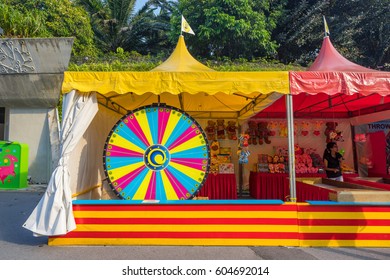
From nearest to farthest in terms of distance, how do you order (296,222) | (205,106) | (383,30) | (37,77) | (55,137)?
(296,222)
(205,106)
(37,77)
(55,137)
(383,30)

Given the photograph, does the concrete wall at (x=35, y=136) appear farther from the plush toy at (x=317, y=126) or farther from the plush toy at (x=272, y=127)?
the plush toy at (x=317, y=126)

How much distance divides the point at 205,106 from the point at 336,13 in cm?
1535

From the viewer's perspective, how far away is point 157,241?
439 centimetres

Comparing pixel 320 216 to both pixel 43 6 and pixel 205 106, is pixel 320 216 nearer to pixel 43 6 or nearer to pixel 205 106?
pixel 205 106

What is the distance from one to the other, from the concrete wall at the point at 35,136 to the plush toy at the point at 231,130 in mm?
8496

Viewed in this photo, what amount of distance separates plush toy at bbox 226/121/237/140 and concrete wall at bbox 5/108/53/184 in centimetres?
850

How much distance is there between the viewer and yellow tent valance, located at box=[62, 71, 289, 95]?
4.53 meters

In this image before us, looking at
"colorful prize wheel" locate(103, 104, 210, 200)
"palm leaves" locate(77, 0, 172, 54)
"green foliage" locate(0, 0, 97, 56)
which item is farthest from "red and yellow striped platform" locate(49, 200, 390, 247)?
"palm leaves" locate(77, 0, 172, 54)

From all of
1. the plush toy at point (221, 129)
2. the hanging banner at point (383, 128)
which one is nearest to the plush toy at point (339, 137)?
the hanging banner at point (383, 128)

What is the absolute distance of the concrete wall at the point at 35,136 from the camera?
13047 millimetres

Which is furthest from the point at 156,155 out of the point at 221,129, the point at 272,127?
the point at 272,127

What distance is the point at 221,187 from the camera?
8125mm

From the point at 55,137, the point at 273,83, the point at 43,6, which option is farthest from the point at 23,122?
the point at 273,83

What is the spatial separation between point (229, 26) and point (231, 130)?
8.81 meters
